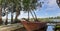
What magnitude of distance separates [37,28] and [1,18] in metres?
0.59

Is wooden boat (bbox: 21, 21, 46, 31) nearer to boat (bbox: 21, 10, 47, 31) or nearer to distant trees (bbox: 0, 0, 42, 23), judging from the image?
boat (bbox: 21, 10, 47, 31)

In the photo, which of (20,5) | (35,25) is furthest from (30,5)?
(35,25)

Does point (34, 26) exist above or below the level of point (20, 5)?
below

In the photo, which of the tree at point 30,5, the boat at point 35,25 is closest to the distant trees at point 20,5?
the tree at point 30,5

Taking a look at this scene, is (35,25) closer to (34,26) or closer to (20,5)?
(34,26)

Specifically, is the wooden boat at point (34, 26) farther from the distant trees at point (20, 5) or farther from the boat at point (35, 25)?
the distant trees at point (20, 5)

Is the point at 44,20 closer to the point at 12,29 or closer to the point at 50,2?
the point at 50,2

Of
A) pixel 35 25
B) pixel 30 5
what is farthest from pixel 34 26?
pixel 30 5

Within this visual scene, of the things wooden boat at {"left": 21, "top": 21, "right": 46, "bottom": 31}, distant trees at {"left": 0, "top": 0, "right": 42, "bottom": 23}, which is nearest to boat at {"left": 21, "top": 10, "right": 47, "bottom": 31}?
wooden boat at {"left": 21, "top": 21, "right": 46, "bottom": 31}

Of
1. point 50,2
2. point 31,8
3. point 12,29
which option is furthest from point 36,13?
point 12,29

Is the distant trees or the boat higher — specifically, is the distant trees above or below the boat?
above

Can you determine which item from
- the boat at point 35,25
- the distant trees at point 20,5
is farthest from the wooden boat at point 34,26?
the distant trees at point 20,5

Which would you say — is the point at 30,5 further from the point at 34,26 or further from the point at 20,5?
the point at 34,26

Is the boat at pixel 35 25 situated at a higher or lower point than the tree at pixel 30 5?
lower
